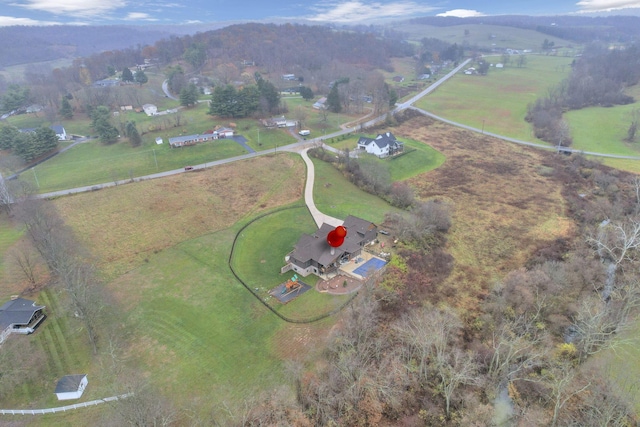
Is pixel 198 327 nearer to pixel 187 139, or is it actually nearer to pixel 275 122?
pixel 187 139

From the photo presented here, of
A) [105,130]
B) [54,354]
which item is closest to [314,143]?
[105,130]

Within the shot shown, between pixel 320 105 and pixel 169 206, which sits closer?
pixel 169 206

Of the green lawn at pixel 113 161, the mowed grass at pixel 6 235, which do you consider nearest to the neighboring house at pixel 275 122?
the green lawn at pixel 113 161

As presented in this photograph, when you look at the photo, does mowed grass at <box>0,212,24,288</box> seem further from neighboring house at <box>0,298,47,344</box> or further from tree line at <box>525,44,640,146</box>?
tree line at <box>525,44,640,146</box>

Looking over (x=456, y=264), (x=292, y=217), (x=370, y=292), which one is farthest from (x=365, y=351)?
(x=292, y=217)

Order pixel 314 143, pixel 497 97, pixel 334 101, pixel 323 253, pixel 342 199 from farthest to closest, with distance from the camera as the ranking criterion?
pixel 497 97 < pixel 334 101 < pixel 314 143 < pixel 342 199 < pixel 323 253

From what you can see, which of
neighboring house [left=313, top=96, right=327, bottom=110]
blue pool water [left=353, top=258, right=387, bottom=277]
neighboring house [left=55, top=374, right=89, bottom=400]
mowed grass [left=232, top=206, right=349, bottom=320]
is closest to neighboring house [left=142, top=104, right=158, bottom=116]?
neighboring house [left=313, top=96, right=327, bottom=110]
